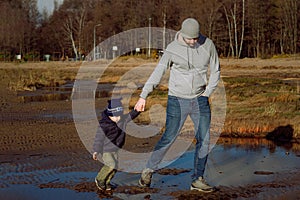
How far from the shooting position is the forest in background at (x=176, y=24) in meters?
62.5

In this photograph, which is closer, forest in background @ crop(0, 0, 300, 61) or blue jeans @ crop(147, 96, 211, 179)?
blue jeans @ crop(147, 96, 211, 179)

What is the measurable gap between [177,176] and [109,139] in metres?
1.37

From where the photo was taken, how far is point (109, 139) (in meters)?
6.78

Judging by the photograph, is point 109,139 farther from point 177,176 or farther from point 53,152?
point 53,152

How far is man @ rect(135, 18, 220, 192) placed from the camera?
649 centimetres

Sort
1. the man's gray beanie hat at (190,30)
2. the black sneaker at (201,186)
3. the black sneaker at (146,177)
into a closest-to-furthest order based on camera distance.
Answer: the man's gray beanie hat at (190,30) → the black sneaker at (201,186) → the black sneaker at (146,177)

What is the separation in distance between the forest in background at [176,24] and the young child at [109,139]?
50161 mm

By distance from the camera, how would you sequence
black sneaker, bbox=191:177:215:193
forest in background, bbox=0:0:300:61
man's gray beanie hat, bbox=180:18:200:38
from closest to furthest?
man's gray beanie hat, bbox=180:18:200:38 < black sneaker, bbox=191:177:215:193 < forest in background, bbox=0:0:300:61

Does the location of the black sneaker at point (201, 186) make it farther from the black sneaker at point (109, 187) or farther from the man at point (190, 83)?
the black sneaker at point (109, 187)

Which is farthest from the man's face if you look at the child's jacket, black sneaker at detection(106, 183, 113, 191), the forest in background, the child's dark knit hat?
the forest in background

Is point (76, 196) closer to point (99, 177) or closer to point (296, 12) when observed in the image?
point (99, 177)

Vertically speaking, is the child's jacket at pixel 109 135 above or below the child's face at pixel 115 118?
below

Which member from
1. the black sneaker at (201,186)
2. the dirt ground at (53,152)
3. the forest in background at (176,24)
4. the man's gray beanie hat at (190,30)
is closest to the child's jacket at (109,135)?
the dirt ground at (53,152)

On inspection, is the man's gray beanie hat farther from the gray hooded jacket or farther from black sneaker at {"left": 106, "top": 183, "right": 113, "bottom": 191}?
black sneaker at {"left": 106, "top": 183, "right": 113, "bottom": 191}
